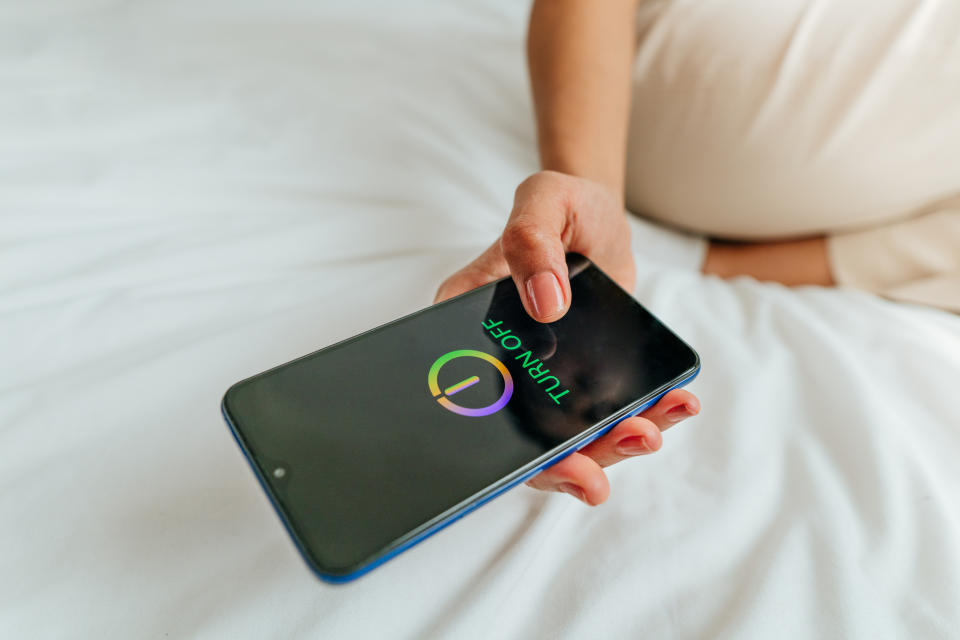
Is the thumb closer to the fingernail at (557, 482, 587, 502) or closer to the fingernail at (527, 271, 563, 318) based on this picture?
the fingernail at (527, 271, 563, 318)

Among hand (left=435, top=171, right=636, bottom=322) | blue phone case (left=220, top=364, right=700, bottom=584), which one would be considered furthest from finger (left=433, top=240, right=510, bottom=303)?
blue phone case (left=220, top=364, right=700, bottom=584)

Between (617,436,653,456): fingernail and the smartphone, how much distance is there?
14 millimetres

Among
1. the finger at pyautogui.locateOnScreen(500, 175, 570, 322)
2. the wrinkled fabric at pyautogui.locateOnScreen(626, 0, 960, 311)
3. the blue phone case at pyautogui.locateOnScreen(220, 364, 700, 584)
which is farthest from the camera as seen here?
the wrinkled fabric at pyautogui.locateOnScreen(626, 0, 960, 311)

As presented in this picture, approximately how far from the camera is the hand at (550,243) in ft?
1.29

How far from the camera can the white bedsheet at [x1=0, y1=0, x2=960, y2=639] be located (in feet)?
1.07

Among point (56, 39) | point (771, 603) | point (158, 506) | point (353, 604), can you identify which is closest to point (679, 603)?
point (771, 603)

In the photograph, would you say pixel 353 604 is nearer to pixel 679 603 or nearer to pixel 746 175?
pixel 679 603

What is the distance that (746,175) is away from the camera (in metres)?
0.59

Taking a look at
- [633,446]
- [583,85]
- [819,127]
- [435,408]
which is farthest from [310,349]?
[819,127]

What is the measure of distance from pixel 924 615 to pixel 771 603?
0.08m

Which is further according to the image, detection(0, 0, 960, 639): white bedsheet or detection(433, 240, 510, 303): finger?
detection(433, 240, 510, 303): finger

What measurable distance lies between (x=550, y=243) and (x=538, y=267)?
20 mm

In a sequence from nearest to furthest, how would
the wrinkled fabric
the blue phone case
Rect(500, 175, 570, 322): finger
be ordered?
1. the blue phone case
2. Rect(500, 175, 570, 322): finger
3. the wrinkled fabric

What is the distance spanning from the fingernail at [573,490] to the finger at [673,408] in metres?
0.08
